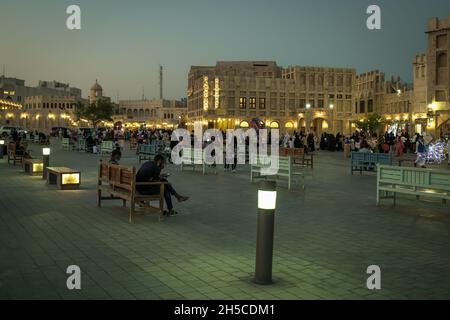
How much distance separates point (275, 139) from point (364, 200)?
31.2 m

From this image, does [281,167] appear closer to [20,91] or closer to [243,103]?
[243,103]

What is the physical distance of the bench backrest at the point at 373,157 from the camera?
1891cm

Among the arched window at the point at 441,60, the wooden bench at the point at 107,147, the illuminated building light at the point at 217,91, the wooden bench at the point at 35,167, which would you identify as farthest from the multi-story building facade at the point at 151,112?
the wooden bench at the point at 35,167

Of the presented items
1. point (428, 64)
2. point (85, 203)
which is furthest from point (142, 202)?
point (428, 64)

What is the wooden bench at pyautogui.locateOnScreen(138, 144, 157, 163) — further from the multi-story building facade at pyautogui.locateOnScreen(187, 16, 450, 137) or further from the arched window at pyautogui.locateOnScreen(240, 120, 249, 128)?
the arched window at pyautogui.locateOnScreen(240, 120, 249, 128)

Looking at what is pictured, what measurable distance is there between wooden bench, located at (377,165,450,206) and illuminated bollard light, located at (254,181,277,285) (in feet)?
20.0

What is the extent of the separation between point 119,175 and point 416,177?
6146 mm

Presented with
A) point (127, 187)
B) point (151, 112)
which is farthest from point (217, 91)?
point (151, 112)

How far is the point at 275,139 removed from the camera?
144 ft

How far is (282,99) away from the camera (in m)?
74.2

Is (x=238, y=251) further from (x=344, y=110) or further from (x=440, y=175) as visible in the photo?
(x=344, y=110)

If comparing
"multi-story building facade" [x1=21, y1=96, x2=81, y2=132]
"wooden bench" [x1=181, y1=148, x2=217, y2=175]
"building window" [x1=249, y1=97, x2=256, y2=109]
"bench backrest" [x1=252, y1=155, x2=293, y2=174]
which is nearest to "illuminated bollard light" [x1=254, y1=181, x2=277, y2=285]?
"bench backrest" [x1=252, y1=155, x2=293, y2=174]

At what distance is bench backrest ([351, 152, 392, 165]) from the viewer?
62.0 ft
